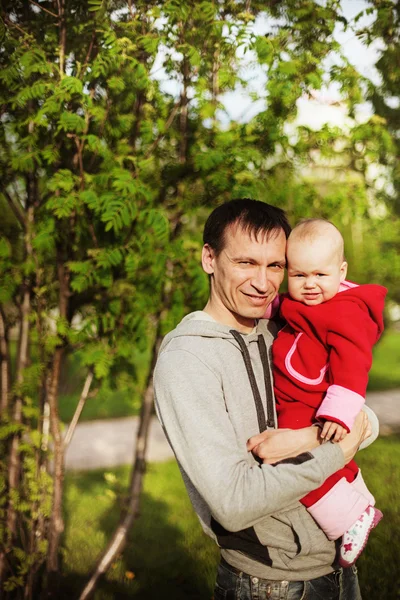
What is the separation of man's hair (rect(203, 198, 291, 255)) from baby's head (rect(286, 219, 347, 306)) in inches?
3.3

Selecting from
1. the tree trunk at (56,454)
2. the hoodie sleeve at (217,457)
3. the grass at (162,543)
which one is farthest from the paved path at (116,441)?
the hoodie sleeve at (217,457)

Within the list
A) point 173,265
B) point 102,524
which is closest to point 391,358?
point 102,524

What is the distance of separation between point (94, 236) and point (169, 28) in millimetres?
1263

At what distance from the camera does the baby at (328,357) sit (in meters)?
1.97

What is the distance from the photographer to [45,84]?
3.04 m

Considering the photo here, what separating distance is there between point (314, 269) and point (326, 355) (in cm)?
32

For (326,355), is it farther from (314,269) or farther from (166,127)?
(166,127)

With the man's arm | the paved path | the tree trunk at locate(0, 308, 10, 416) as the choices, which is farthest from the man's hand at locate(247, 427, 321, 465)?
the paved path

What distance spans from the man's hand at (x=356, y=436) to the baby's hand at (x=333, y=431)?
0.02 meters

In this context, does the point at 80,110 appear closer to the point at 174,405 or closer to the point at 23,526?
the point at 174,405

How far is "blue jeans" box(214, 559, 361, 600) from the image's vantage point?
1.98m

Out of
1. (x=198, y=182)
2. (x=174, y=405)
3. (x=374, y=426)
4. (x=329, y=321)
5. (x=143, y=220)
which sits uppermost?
(x=198, y=182)

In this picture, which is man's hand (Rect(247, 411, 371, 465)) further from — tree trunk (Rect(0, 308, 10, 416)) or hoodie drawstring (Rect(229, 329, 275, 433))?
tree trunk (Rect(0, 308, 10, 416))

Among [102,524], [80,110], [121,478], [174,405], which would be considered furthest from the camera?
[121,478]
